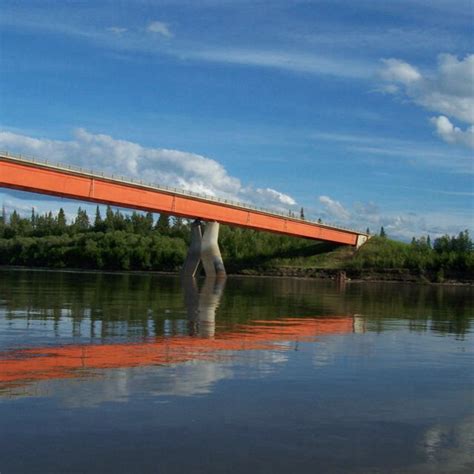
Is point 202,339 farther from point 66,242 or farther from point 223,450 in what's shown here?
point 66,242

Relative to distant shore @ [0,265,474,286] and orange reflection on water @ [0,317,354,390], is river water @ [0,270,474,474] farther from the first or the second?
distant shore @ [0,265,474,286]

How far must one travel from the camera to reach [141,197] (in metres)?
90.4

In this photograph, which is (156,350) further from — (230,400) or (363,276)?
(363,276)

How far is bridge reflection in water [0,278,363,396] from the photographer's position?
51.2 feet

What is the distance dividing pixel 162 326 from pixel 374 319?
12.2 metres

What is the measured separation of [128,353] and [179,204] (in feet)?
258

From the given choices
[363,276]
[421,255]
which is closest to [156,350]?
[363,276]

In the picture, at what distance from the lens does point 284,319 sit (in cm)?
3147

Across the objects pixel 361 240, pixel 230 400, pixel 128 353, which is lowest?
pixel 230 400

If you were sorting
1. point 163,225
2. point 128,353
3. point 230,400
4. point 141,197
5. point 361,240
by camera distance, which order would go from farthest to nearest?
1. point 163,225
2. point 361,240
3. point 141,197
4. point 128,353
5. point 230,400

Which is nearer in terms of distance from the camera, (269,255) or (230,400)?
(230,400)

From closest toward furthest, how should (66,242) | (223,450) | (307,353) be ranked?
(223,450)
(307,353)
(66,242)

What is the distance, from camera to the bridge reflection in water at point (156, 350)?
1562cm

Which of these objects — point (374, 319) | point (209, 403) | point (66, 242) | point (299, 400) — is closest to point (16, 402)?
point (209, 403)
